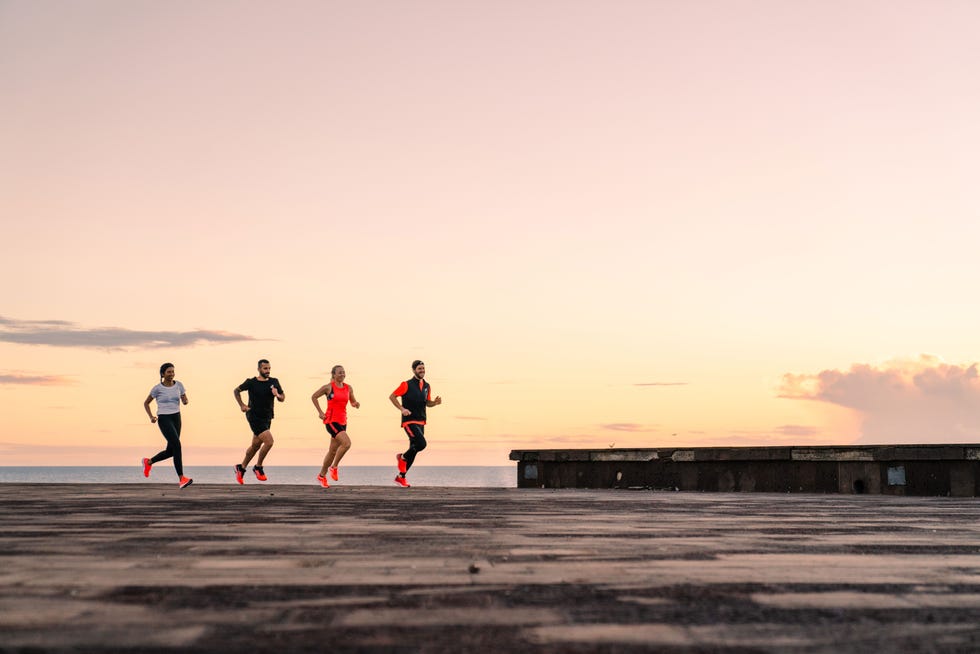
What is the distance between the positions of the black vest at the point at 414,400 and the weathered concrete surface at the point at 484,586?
8.23 m

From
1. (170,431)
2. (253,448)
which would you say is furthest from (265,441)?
(170,431)

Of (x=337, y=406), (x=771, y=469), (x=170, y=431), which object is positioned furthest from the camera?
(x=771, y=469)

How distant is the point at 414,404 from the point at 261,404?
2.45 meters

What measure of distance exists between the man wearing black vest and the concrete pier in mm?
3977

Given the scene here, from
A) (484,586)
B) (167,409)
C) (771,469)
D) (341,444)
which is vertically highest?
(167,409)

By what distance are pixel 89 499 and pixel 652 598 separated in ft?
29.5

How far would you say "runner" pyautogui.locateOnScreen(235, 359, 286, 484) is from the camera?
15336 millimetres

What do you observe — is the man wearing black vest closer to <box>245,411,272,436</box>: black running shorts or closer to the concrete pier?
<box>245,411,272,436</box>: black running shorts

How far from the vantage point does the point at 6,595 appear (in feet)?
11.4

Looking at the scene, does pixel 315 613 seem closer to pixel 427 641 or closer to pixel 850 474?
pixel 427 641

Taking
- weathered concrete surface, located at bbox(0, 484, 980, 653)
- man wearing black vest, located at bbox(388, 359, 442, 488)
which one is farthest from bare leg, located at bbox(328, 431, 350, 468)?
weathered concrete surface, located at bbox(0, 484, 980, 653)

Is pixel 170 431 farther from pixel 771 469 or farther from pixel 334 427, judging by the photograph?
pixel 771 469

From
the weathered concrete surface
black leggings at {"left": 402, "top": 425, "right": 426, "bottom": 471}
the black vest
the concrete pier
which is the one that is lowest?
the weathered concrete surface

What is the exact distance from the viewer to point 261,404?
1537cm
